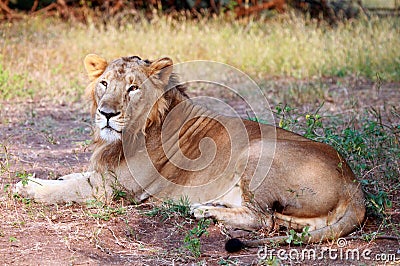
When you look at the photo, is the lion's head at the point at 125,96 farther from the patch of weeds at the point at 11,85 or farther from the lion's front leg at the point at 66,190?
the patch of weeds at the point at 11,85

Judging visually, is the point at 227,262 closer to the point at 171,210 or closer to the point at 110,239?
the point at 110,239

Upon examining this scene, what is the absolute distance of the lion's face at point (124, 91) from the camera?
432 centimetres

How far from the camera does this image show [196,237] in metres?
3.82

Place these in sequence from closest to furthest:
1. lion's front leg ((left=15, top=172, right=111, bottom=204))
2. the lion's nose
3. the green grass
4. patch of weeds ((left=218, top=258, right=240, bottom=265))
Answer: patch of weeds ((left=218, top=258, right=240, bottom=265))
the lion's nose
lion's front leg ((left=15, top=172, right=111, bottom=204))
the green grass

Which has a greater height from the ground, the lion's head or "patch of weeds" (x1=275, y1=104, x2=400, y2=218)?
the lion's head

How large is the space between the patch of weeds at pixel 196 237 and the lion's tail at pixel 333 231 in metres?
0.16

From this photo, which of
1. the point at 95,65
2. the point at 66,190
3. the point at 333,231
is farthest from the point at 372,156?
the point at 66,190

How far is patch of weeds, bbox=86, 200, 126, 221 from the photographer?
160 inches

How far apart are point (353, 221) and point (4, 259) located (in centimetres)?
191

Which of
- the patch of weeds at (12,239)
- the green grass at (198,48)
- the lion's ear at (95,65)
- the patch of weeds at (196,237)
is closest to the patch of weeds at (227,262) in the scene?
the patch of weeds at (196,237)

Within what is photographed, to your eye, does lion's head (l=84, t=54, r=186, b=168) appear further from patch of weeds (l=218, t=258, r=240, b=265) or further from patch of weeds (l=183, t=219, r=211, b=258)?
patch of weeds (l=218, t=258, r=240, b=265)

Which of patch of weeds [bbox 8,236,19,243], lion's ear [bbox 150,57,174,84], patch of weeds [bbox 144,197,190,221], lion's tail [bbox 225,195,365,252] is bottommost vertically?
patch of weeds [bbox 144,197,190,221]

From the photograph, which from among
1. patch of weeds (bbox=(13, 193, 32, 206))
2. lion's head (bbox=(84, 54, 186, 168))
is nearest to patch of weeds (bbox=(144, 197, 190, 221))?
lion's head (bbox=(84, 54, 186, 168))

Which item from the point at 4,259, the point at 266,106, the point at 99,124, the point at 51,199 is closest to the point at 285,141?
the point at 99,124
